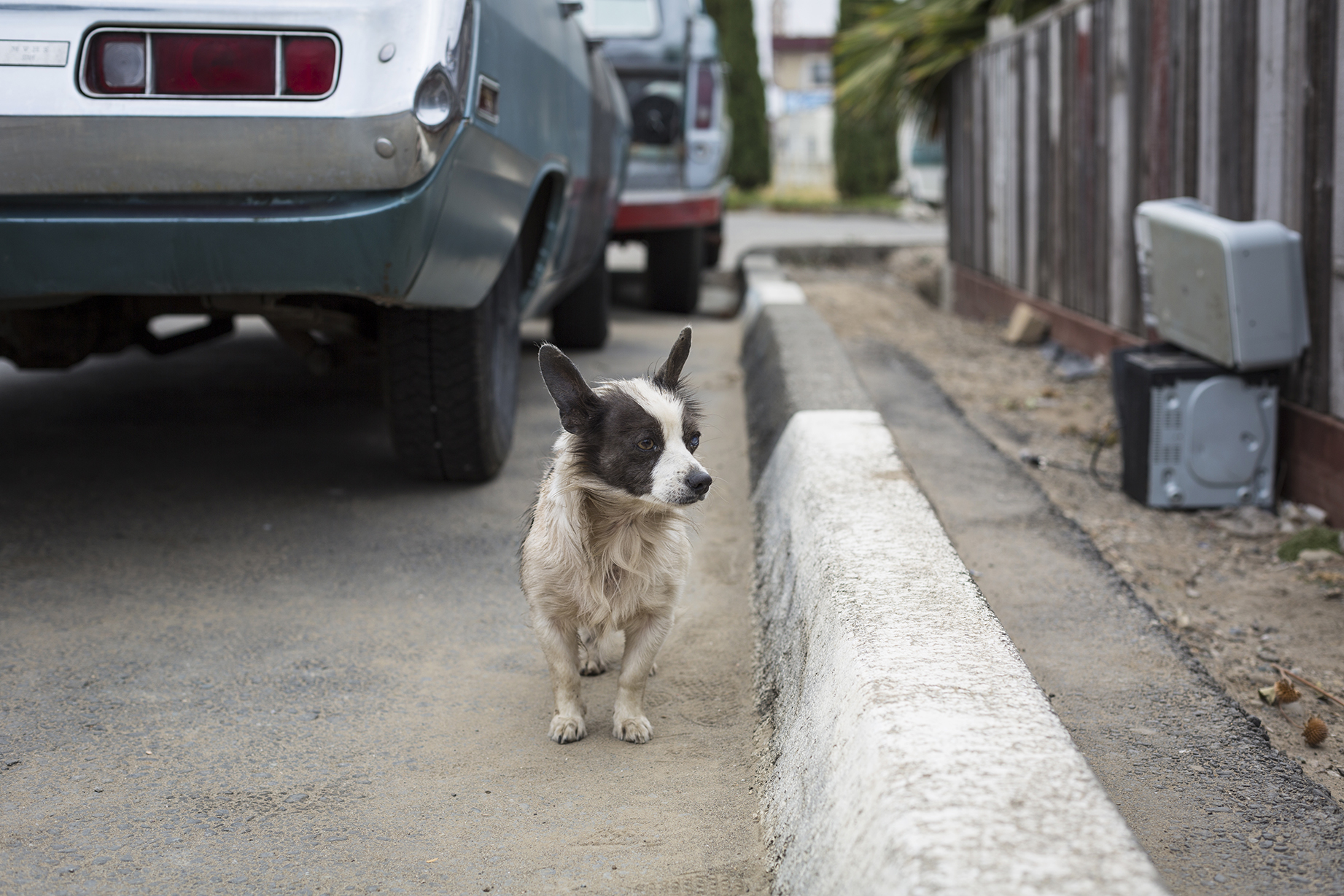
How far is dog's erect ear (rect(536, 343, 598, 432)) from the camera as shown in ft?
8.09

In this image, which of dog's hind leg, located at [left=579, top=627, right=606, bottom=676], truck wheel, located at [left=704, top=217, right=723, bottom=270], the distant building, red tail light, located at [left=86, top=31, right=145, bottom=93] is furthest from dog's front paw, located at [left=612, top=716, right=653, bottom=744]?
the distant building

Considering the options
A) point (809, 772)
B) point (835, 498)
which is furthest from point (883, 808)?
point (835, 498)

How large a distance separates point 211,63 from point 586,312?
4.04 m

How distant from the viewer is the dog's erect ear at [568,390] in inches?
97.1

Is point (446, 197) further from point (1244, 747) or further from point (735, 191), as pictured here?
point (735, 191)

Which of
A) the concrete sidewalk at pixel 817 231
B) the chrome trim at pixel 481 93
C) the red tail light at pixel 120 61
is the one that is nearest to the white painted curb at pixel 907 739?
the chrome trim at pixel 481 93

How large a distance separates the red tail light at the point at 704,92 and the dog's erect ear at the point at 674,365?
19.0 feet

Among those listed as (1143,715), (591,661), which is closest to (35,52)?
(591,661)

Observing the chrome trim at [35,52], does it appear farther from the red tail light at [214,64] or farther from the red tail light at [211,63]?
the red tail light at [214,64]

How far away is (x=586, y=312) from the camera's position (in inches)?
268

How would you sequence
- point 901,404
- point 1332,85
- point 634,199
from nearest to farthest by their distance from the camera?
point 1332,85, point 901,404, point 634,199

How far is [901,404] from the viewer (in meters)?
5.45

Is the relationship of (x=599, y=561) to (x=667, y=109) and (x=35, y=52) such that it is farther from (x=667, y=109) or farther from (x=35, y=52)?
(x=667, y=109)

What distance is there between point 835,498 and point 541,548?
0.77m
